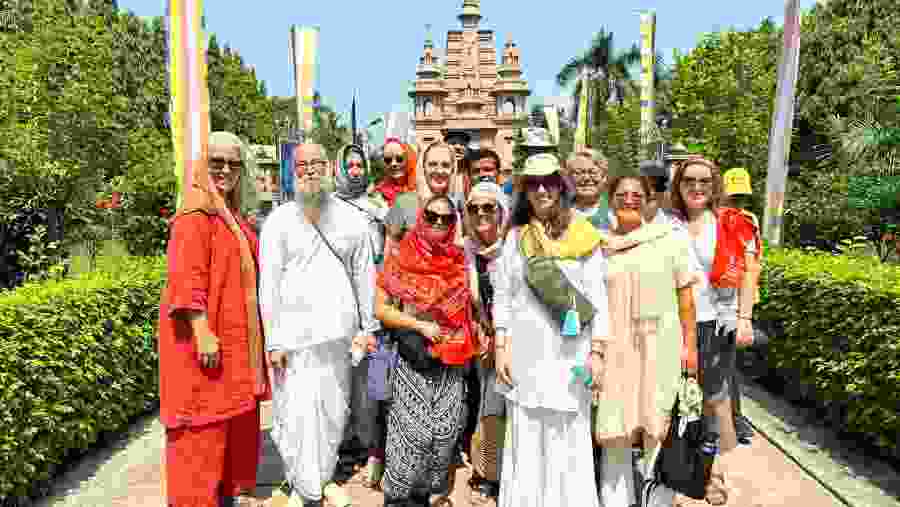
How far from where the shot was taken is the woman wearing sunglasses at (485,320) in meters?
3.46

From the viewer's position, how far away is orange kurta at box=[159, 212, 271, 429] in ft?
10.1

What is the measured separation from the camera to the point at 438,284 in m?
3.45

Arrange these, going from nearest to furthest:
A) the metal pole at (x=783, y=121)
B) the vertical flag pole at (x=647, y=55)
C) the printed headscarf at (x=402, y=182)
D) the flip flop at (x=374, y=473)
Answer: the flip flop at (x=374, y=473)
the printed headscarf at (x=402, y=182)
the metal pole at (x=783, y=121)
the vertical flag pole at (x=647, y=55)

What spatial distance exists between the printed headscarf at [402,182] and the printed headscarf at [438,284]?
1144mm

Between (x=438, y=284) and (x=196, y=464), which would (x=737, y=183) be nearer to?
(x=438, y=284)

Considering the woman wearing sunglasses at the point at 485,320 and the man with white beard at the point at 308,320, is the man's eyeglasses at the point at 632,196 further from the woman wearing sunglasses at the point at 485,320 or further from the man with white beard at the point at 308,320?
the man with white beard at the point at 308,320

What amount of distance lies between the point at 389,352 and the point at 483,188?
111cm

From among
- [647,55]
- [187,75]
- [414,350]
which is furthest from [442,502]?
[647,55]

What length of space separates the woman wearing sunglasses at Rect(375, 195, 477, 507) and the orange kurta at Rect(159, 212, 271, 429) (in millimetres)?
795

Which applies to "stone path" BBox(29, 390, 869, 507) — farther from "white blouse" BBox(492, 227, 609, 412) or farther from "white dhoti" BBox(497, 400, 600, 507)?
"white blouse" BBox(492, 227, 609, 412)

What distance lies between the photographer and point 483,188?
11.3 feet

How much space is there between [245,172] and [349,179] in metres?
1.34

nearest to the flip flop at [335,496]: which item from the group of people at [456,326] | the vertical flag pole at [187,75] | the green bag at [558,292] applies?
the group of people at [456,326]

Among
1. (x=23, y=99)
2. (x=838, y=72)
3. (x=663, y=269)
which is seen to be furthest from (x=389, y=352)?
(x=838, y=72)
